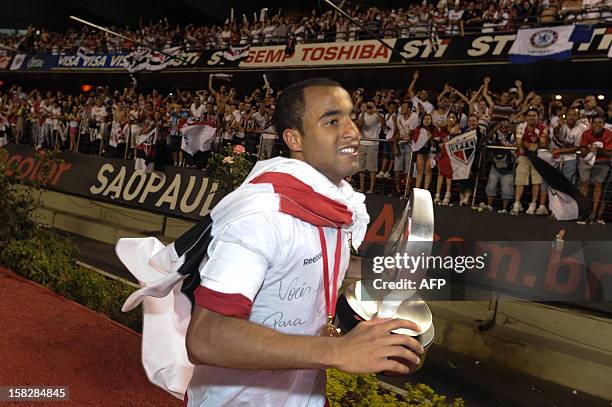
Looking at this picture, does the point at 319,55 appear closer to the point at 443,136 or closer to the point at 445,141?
the point at 443,136

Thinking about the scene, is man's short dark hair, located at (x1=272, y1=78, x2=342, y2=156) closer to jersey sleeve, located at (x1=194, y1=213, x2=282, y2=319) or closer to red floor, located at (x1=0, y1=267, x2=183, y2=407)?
jersey sleeve, located at (x1=194, y1=213, x2=282, y2=319)

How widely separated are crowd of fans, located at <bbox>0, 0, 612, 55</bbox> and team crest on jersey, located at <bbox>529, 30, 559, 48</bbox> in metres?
0.27

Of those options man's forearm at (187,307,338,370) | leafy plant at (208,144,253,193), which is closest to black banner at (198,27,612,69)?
leafy plant at (208,144,253,193)

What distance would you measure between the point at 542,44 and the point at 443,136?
4.59 metres

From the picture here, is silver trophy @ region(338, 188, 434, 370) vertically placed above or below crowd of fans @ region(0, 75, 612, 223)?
below

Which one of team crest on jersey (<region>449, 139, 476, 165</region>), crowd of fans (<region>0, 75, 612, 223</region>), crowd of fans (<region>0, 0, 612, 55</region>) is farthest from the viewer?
crowd of fans (<region>0, 0, 612, 55</region>)

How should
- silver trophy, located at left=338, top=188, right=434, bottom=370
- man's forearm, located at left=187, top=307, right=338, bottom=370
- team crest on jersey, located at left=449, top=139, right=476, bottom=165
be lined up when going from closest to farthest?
man's forearm, located at left=187, top=307, right=338, bottom=370 < silver trophy, located at left=338, top=188, right=434, bottom=370 < team crest on jersey, located at left=449, top=139, right=476, bottom=165

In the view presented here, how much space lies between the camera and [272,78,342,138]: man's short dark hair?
1814 millimetres

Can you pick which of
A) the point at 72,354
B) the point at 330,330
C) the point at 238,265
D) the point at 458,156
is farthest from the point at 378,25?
the point at 238,265

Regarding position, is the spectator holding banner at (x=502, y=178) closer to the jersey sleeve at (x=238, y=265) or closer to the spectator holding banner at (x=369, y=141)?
the spectator holding banner at (x=369, y=141)

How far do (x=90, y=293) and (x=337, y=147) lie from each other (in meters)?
5.42

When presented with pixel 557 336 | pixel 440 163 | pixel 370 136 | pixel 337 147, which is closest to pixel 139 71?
pixel 370 136

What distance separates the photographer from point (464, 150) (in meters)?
8.73

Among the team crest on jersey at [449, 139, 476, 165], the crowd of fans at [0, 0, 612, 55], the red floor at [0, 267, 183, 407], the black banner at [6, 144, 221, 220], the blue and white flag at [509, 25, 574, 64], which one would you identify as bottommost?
the red floor at [0, 267, 183, 407]
